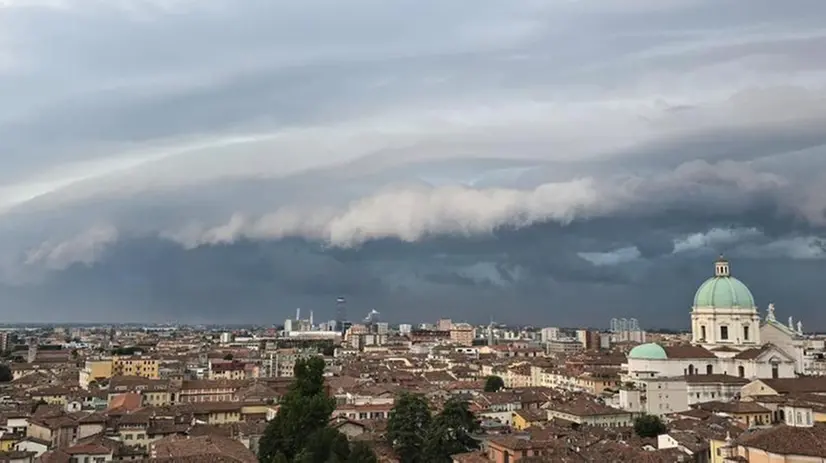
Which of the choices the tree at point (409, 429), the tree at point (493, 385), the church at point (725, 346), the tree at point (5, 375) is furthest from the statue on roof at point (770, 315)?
the tree at point (5, 375)

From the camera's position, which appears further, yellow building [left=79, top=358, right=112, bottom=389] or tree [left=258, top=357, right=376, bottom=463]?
yellow building [left=79, top=358, right=112, bottom=389]

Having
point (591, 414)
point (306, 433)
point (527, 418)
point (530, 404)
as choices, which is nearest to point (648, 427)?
point (591, 414)

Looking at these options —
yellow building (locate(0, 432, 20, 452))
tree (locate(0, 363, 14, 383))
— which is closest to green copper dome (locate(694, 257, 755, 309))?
yellow building (locate(0, 432, 20, 452))

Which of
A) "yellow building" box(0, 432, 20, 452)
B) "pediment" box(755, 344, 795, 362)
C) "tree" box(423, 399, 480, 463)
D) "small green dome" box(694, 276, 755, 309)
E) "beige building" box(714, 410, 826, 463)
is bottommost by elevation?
"yellow building" box(0, 432, 20, 452)

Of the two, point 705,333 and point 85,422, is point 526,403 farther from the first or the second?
point 85,422

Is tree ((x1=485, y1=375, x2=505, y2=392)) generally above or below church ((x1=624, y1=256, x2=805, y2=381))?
below

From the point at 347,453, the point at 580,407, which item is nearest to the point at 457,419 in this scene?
the point at 347,453

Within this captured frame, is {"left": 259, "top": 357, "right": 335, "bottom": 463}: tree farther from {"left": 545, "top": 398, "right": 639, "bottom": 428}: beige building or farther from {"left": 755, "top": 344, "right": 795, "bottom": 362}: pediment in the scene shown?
{"left": 755, "top": 344, "right": 795, "bottom": 362}: pediment
